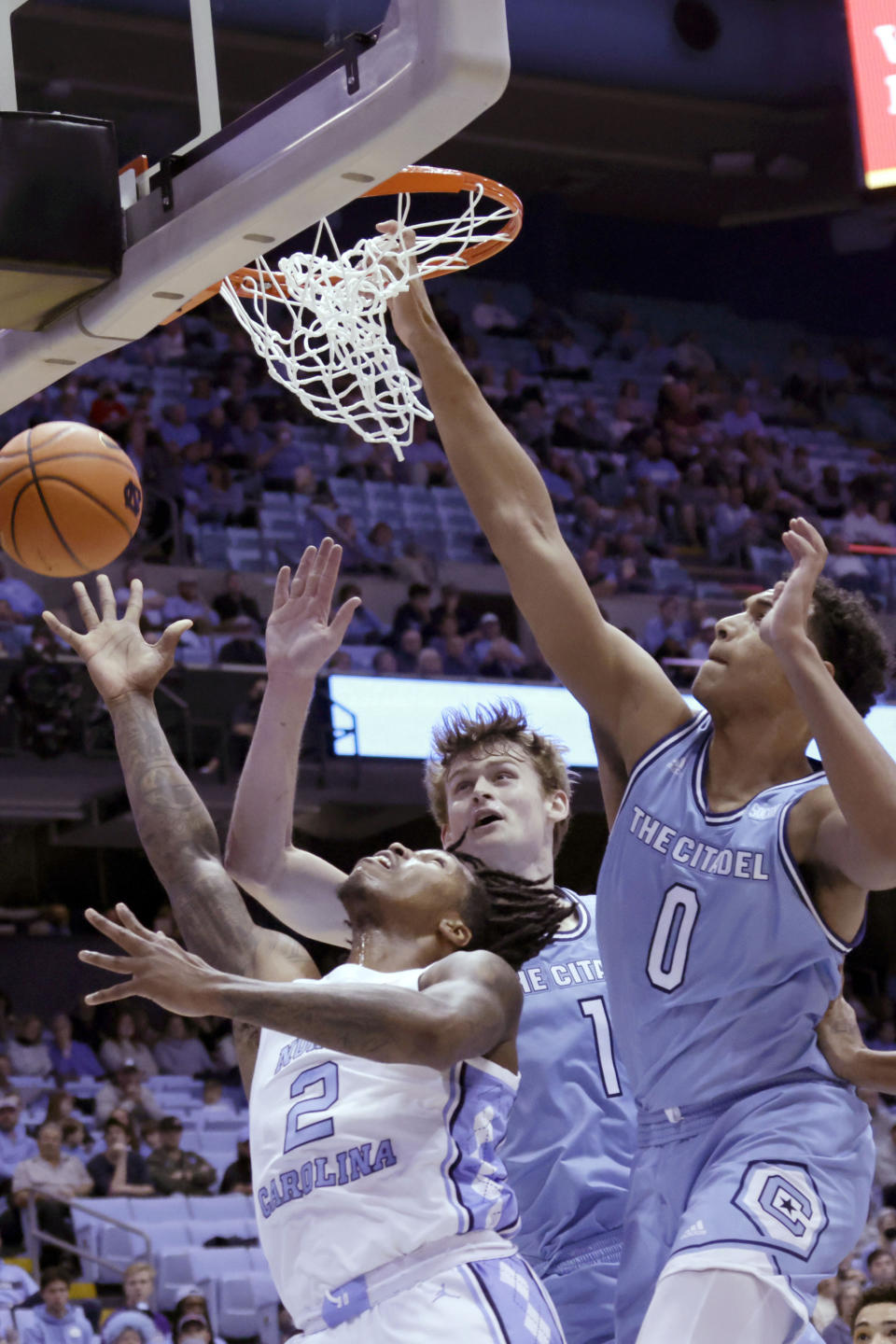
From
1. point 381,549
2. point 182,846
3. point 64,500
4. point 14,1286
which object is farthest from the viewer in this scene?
point 381,549

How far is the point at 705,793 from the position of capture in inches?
116

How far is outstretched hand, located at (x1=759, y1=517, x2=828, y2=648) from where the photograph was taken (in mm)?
2654

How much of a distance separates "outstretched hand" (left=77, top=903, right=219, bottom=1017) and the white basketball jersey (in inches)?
10.3

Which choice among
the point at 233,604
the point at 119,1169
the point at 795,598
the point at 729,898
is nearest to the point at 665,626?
the point at 233,604

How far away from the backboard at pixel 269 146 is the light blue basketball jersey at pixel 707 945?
111 cm

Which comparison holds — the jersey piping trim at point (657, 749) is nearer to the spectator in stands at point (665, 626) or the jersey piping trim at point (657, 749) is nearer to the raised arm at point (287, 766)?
the raised arm at point (287, 766)

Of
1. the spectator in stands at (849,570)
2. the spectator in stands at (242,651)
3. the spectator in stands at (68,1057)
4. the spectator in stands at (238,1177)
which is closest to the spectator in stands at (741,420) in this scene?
the spectator in stands at (849,570)

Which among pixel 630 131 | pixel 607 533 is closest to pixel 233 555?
pixel 607 533

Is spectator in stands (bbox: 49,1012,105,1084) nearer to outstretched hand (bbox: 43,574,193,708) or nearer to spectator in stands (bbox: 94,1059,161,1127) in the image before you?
spectator in stands (bbox: 94,1059,161,1127)

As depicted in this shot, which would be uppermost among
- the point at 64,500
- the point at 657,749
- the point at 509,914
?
the point at 64,500

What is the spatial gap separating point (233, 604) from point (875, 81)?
19.5ft

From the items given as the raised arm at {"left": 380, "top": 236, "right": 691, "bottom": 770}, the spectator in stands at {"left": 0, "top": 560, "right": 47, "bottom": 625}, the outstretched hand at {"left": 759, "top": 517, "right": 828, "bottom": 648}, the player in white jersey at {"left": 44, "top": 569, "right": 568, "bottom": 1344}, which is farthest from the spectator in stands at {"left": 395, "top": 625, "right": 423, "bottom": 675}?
the outstretched hand at {"left": 759, "top": 517, "right": 828, "bottom": 648}

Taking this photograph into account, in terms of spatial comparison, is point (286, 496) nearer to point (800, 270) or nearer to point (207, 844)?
point (800, 270)

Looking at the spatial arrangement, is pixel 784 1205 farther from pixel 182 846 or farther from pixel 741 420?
pixel 741 420
